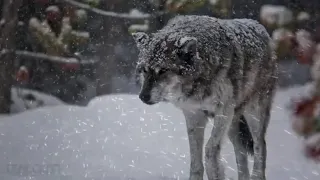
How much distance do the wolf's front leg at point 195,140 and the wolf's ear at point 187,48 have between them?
0.49ft

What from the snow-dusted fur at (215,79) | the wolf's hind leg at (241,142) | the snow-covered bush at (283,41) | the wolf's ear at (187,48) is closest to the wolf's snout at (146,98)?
the snow-dusted fur at (215,79)

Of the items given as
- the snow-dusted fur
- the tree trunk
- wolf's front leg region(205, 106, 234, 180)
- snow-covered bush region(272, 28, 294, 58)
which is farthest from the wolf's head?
the tree trunk

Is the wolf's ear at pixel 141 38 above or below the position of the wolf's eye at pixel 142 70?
above

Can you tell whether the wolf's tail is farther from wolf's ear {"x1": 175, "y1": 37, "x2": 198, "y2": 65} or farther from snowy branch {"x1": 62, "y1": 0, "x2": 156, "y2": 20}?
snowy branch {"x1": 62, "y1": 0, "x2": 156, "y2": 20}

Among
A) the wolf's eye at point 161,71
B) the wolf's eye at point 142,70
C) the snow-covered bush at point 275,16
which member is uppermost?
the snow-covered bush at point 275,16

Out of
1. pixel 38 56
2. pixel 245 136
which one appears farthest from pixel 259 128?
pixel 38 56

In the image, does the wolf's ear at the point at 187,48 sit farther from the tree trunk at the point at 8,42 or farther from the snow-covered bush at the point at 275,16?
the tree trunk at the point at 8,42

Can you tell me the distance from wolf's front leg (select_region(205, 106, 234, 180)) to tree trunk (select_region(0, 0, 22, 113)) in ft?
1.85

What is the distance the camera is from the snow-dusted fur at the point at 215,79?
4.17 feet

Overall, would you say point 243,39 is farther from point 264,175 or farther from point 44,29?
point 44,29

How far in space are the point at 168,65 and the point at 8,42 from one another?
48 cm

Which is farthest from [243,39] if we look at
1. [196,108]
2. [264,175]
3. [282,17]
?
[264,175]

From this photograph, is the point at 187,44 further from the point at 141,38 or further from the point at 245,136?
the point at 245,136

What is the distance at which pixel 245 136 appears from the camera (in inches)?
52.0
